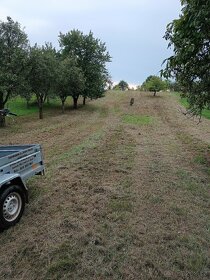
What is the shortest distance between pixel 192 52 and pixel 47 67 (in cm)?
1802

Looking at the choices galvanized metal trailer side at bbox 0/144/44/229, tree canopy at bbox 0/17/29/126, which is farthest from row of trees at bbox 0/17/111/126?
galvanized metal trailer side at bbox 0/144/44/229

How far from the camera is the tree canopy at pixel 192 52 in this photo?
7.61m

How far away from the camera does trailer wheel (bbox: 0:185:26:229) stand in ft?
16.7

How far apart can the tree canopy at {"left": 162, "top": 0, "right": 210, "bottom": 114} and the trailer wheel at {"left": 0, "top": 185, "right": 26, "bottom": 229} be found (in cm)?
606

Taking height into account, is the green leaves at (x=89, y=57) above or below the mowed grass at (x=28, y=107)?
above

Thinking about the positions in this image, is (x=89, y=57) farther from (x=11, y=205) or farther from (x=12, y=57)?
(x=11, y=205)

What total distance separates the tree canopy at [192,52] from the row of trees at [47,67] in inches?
574

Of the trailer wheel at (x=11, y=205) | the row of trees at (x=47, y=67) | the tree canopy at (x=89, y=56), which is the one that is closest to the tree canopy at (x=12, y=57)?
the row of trees at (x=47, y=67)

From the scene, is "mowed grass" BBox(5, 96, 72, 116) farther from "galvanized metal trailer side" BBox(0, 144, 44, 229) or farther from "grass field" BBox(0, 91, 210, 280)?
"galvanized metal trailer side" BBox(0, 144, 44, 229)

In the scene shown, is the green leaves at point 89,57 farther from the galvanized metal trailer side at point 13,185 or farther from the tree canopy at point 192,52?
the galvanized metal trailer side at point 13,185

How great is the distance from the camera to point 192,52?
840 centimetres

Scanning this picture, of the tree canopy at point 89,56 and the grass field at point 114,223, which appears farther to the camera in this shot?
the tree canopy at point 89,56

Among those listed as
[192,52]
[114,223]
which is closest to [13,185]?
[114,223]

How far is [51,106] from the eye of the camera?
3738 cm
